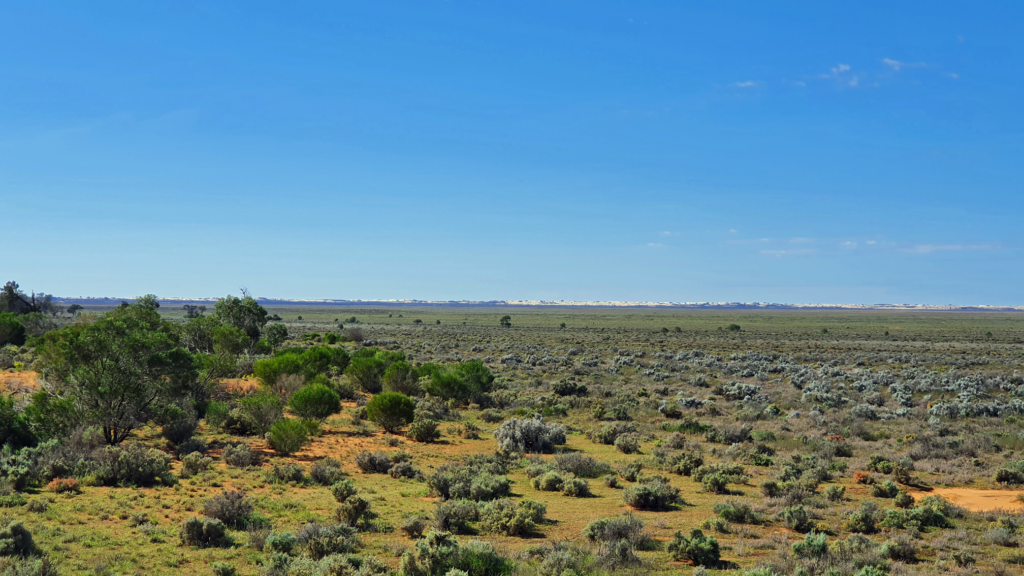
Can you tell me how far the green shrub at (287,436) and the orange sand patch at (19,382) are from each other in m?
10.8

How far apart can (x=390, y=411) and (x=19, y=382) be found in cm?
1638

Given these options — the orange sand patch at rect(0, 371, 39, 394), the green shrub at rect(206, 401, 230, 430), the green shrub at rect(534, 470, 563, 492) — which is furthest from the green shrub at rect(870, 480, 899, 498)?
the orange sand patch at rect(0, 371, 39, 394)

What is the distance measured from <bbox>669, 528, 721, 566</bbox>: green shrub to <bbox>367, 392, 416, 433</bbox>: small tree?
45.3 feet

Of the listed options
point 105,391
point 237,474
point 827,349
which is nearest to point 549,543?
point 237,474

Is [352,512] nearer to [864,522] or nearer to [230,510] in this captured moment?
[230,510]

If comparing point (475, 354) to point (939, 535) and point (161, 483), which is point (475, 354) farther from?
point (939, 535)

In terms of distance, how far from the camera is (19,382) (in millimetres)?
24625

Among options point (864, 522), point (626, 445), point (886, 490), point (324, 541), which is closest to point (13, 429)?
point (324, 541)

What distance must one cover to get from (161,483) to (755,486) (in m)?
14.6

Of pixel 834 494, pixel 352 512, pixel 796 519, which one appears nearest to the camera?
pixel 352 512

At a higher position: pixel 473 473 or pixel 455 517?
pixel 455 517

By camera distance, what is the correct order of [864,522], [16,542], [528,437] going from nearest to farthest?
[16,542], [864,522], [528,437]

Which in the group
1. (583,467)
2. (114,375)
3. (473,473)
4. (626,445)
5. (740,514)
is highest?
(114,375)

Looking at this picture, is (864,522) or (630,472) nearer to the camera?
(864,522)
